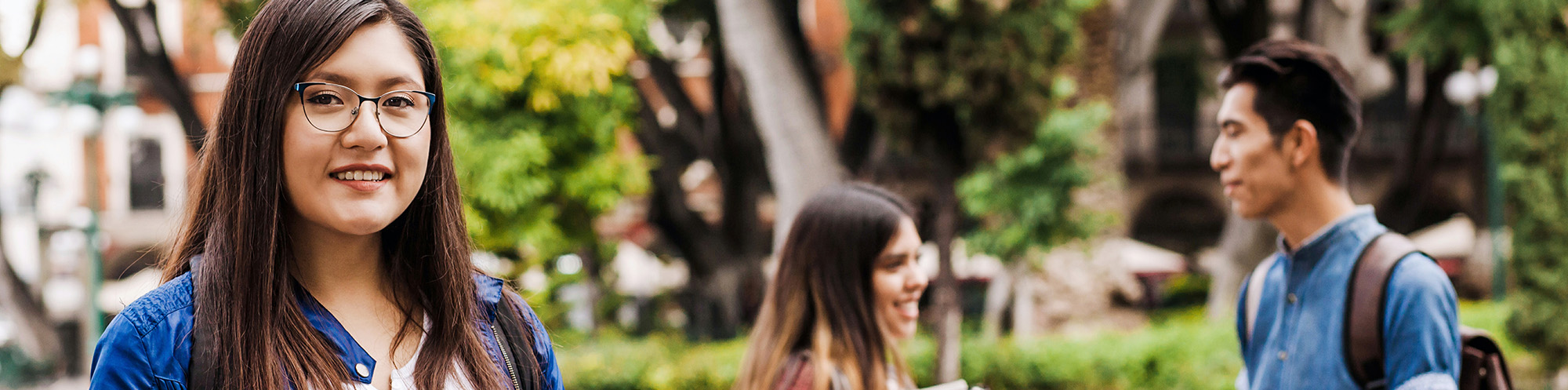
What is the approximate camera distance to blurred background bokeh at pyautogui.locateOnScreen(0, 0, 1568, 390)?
7.54m

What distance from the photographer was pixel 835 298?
2758 mm

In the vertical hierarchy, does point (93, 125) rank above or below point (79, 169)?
above

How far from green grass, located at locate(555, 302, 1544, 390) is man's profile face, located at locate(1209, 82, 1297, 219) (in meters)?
6.02

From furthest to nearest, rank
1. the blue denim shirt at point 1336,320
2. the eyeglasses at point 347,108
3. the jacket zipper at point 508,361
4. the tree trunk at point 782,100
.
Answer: the tree trunk at point 782,100, the blue denim shirt at point 1336,320, the jacket zipper at point 508,361, the eyeglasses at point 347,108

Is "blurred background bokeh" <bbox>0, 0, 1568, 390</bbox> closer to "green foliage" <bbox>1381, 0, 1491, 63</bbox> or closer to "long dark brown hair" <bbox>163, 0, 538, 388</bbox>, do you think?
"green foliage" <bbox>1381, 0, 1491, 63</bbox>


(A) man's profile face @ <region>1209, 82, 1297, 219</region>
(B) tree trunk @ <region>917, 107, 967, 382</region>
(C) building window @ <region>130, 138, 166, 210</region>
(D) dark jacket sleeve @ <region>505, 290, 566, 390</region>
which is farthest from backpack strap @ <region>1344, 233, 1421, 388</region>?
(C) building window @ <region>130, 138, 166, 210</region>

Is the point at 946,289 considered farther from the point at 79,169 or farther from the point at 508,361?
the point at 79,169

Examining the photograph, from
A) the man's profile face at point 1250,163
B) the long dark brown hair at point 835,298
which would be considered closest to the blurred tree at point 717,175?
the long dark brown hair at point 835,298

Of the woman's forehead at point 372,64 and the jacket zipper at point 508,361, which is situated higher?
the woman's forehead at point 372,64

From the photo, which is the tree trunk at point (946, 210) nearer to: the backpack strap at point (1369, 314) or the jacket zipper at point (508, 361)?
the backpack strap at point (1369, 314)

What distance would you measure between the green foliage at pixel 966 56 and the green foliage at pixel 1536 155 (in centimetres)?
386

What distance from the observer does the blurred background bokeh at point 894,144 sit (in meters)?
7.54

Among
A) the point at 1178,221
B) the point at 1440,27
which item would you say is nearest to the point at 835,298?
the point at 1440,27

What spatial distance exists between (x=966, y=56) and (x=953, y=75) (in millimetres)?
149
